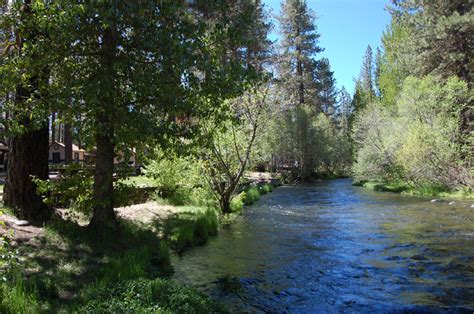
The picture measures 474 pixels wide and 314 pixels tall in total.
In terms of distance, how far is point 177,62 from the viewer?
8.00 meters

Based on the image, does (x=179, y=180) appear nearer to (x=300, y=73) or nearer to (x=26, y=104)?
(x=26, y=104)

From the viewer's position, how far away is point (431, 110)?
2811 centimetres

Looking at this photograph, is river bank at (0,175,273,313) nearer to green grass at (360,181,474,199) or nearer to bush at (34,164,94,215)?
bush at (34,164,94,215)

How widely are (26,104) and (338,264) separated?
26.6 ft

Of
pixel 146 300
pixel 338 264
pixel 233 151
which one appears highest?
pixel 233 151

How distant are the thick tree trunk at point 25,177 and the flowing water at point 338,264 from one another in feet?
12.0

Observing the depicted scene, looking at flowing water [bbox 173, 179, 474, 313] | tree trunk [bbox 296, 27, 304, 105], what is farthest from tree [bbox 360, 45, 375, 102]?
flowing water [bbox 173, 179, 474, 313]

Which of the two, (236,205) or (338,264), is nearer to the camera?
(338,264)

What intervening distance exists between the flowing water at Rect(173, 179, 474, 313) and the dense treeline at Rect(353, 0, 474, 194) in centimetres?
982

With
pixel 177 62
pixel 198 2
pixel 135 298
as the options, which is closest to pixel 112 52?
pixel 177 62

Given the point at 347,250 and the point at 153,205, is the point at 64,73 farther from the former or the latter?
the point at 347,250

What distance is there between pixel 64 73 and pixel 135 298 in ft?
19.0

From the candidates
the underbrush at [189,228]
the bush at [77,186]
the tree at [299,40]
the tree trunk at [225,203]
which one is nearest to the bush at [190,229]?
the underbrush at [189,228]

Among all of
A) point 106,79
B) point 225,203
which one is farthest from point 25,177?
point 225,203
